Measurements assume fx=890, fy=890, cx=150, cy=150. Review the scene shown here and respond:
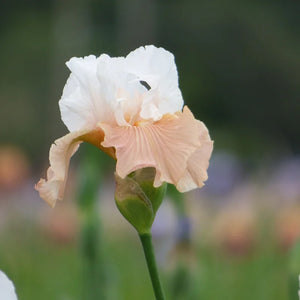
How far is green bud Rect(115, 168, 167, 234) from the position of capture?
557mm

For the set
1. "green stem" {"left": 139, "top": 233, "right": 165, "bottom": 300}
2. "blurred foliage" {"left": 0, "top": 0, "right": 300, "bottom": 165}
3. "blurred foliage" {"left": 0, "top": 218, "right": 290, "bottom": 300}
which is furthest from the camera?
"blurred foliage" {"left": 0, "top": 0, "right": 300, "bottom": 165}

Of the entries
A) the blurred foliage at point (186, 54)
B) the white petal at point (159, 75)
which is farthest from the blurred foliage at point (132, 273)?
the blurred foliage at point (186, 54)

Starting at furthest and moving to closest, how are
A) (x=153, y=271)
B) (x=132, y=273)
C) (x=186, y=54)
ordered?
(x=186, y=54), (x=132, y=273), (x=153, y=271)

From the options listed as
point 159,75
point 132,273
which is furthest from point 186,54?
point 159,75

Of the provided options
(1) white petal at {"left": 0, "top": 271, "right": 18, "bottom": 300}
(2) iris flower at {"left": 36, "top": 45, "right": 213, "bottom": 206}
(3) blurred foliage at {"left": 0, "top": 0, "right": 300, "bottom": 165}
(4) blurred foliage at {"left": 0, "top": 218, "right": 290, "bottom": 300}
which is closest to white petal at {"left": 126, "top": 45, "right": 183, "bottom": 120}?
(2) iris flower at {"left": 36, "top": 45, "right": 213, "bottom": 206}

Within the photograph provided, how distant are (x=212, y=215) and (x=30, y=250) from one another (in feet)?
1.92

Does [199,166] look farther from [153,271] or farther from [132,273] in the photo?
[132,273]

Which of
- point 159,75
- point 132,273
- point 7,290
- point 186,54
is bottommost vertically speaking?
point 186,54

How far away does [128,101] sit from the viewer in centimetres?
58

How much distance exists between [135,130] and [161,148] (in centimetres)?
4

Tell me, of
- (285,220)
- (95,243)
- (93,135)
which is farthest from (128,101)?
(285,220)

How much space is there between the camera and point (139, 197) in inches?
22.1

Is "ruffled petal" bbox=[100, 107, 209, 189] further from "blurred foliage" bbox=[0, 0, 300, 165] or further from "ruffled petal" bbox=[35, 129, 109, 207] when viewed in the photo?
"blurred foliage" bbox=[0, 0, 300, 165]

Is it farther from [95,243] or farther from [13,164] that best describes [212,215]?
[95,243]
